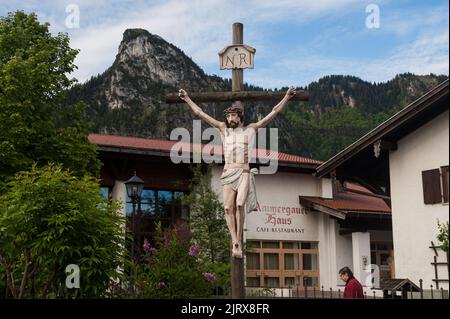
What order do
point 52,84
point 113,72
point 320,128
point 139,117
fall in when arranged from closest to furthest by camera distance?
point 52,84 → point 320,128 → point 139,117 → point 113,72

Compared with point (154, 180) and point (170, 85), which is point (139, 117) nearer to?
point (170, 85)

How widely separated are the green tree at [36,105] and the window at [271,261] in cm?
970

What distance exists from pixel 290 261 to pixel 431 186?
11.2m

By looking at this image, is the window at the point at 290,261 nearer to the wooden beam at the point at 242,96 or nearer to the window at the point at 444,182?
the window at the point at 444,182

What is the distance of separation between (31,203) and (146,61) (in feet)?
309

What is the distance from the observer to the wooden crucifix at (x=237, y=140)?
8547 mm

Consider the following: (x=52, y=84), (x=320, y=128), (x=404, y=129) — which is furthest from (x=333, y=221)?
(x=320, y=128)

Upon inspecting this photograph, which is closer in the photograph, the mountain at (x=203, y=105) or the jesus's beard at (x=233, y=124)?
the jesus's beard at (x=233, y=124)

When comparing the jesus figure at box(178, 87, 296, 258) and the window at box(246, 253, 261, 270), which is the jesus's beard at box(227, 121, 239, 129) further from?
the window at box(246, 253, 261, 270)

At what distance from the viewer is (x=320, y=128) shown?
188ft

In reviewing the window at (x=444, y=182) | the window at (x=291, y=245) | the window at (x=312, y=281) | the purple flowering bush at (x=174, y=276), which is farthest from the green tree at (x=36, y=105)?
the window at (x=312, y=281)

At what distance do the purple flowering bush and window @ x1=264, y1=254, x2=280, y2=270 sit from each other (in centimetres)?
1482

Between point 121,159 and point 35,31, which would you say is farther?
point 121,159

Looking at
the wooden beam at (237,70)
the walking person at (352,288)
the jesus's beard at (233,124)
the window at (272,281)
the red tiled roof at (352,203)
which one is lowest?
the walking person at (352,288)
